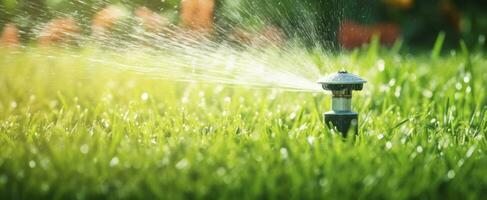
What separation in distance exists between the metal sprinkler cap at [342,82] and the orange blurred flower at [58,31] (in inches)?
106

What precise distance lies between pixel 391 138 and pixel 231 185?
0.84 meters

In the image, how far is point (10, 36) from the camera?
4.55m

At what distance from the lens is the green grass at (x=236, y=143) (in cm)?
191

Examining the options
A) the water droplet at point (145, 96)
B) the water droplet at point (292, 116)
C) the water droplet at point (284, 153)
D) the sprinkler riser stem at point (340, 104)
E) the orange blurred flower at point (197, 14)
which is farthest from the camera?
the orange blurred flower at point (197, 14)

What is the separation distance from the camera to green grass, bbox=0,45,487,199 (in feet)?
6.27

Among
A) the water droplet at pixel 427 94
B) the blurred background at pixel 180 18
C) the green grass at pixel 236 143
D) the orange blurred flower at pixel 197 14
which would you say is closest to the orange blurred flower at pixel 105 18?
the blurred background at pixel 180 18

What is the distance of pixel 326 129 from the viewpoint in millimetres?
2494

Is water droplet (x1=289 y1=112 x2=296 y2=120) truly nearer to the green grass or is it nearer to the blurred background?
the green grass

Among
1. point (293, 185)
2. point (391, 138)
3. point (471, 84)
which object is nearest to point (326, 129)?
point (391, 138)

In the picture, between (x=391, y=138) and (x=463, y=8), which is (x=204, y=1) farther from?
(x=463, y=8)

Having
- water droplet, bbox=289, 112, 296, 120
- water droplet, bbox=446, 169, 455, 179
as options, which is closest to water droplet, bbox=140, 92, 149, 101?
water droplet, bbox=289, 112, 296, 120

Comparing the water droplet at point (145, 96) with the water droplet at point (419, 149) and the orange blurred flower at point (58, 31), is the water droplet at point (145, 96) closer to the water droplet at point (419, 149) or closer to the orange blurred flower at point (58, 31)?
the water droplet at point (419, 149)

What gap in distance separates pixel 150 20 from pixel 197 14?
33cm

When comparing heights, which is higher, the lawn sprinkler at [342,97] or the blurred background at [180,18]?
the blurred background at [180,18]
